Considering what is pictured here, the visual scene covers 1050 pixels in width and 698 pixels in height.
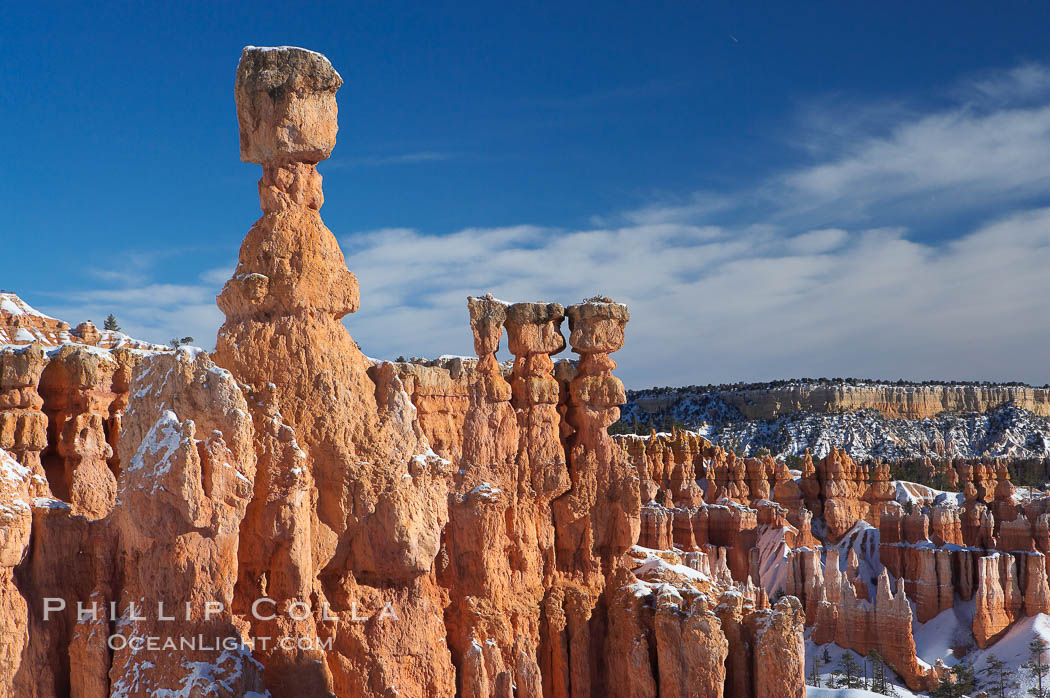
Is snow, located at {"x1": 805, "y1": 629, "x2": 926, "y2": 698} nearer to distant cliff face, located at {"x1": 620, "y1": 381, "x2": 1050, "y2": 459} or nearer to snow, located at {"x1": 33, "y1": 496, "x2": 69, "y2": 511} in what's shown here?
snow, located at {"x1": 33, "y1": 496, "x2": 69, "y2": 511}

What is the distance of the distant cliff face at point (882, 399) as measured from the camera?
154 meters

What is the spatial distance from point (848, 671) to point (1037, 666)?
7548 millimetres

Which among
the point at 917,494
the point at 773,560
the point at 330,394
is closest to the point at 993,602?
the point at 773,560

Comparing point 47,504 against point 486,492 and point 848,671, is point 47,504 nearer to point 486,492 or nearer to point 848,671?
point 486,492

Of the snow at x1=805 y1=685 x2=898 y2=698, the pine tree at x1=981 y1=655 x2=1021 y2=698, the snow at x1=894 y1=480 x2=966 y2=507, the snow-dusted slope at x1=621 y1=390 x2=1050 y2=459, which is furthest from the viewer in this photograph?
the snow-dusted slope at x1=621 y1=390 x2=1050 y2=459

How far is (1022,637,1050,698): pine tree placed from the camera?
38.7 metres

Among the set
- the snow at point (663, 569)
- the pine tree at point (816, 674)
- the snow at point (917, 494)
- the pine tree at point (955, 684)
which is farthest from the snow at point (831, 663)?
the snow at point (917, 494)

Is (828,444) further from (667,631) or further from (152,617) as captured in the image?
(152,617)

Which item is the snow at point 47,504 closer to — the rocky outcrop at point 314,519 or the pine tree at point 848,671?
the rocky outcrop at point 314,519

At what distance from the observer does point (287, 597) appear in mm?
11523

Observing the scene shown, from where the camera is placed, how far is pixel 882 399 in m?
160

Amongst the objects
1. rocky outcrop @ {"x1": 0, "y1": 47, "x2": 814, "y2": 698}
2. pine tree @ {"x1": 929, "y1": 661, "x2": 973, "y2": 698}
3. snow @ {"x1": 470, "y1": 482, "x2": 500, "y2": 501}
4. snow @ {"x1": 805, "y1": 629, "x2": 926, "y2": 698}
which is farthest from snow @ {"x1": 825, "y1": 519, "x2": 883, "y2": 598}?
snow @ {"x1": 470, "y1": 482, "x2": 500, "y2": 501}

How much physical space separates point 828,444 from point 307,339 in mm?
127605

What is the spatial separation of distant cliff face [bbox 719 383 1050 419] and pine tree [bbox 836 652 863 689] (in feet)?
361
